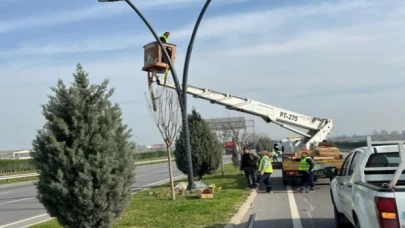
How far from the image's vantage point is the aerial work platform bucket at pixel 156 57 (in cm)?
1705

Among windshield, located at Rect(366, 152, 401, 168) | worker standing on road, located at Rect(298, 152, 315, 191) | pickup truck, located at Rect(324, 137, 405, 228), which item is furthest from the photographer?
worker standing on road, located at Rect(298, 152, 315, 191)

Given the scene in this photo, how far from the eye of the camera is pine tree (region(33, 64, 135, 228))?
25.2ft

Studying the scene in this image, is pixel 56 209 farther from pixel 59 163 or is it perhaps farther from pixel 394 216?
pixel 394 216

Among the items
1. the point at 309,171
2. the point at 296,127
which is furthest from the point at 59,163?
the point at 296,127

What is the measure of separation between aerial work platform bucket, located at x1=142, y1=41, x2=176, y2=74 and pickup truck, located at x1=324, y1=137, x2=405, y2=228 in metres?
8.94

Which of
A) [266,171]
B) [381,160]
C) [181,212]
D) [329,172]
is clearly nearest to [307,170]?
[266,171]

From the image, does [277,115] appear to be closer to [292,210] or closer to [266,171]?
[266,171]

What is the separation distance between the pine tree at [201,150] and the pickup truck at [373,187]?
506 inches

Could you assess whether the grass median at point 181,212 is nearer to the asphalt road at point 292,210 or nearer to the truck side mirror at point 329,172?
the asphalt road at point 292,210

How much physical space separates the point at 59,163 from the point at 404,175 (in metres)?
5.33

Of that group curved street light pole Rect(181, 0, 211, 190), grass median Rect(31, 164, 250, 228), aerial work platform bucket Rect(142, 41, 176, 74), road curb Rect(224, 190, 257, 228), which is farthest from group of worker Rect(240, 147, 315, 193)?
aerial work platform bucket Rect(142, 41, 176, 74)

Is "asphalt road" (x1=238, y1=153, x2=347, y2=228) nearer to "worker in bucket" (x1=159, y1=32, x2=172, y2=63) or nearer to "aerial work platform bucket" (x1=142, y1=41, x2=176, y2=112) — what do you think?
"aerial work platform bucket" (x1=142, y1=41, x2=176, y2=112)

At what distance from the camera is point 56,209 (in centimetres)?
790

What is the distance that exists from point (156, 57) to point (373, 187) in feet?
40.2
